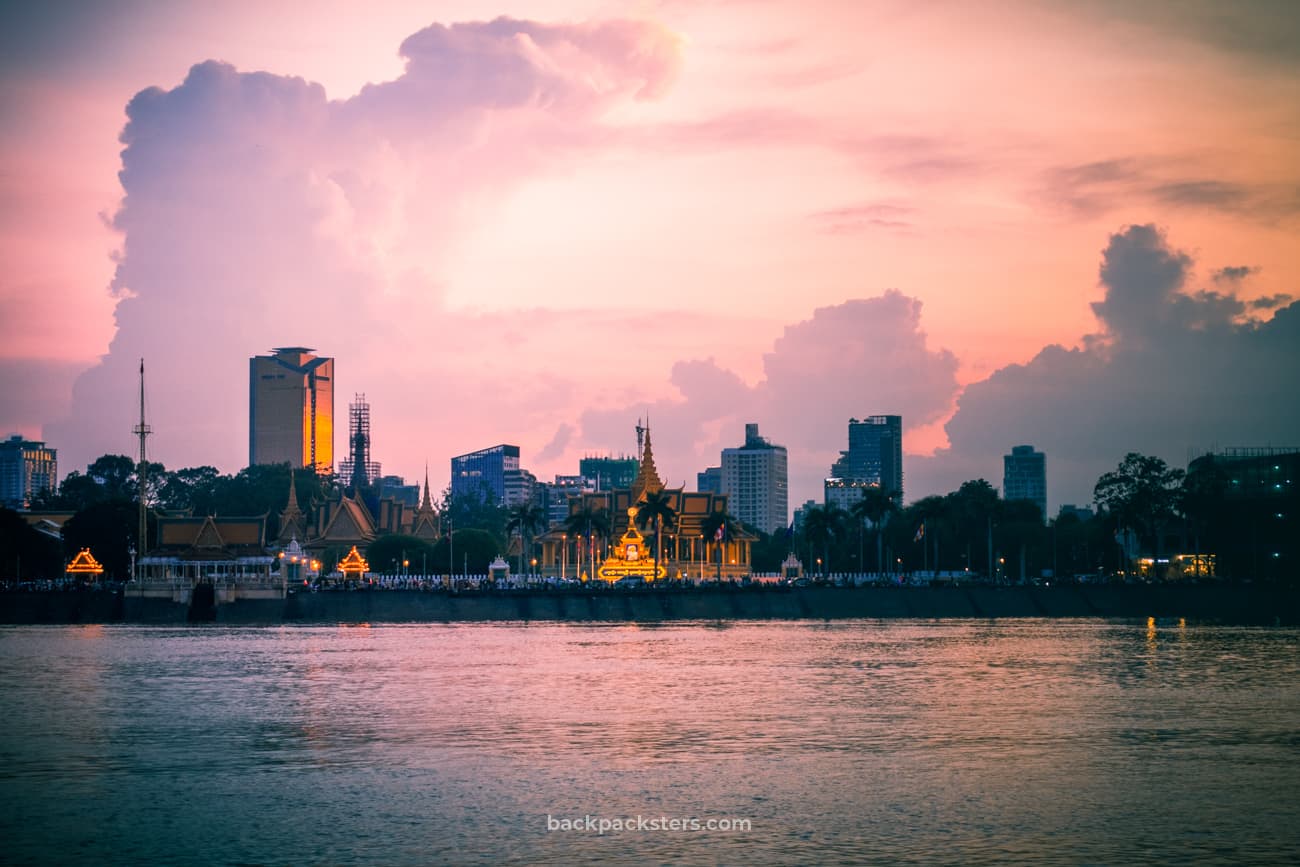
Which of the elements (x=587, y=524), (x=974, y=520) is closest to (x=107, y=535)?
(x=587, y=524)

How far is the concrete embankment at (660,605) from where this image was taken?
136m

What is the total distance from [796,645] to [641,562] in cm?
7534

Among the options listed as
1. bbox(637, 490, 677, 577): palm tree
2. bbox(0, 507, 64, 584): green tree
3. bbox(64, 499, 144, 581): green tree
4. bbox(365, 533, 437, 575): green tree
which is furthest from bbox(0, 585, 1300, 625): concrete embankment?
bbox(365, 533, 437, 575): green tree

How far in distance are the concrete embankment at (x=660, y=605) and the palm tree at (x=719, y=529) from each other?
761 inches

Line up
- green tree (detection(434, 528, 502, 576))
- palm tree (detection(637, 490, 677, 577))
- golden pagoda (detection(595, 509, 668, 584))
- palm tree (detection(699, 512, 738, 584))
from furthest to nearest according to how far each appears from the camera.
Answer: green tree (detection(434, 528, 502, 576)), golden pagoda (detection(595, 509, 668, 584)), palm tree (detection(637, 490, 677, 577)), palm tree (detection(699, 512, 738, 584))

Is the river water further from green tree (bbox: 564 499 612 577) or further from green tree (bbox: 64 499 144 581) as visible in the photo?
green tree (bbox: 564 499 612 577)

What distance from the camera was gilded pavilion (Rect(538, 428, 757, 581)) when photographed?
611 ft

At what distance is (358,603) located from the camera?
140 metres

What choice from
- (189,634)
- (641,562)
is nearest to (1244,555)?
(641,562)

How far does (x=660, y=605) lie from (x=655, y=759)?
93.7 metres

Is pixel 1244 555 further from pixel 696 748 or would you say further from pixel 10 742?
pixel 10 742

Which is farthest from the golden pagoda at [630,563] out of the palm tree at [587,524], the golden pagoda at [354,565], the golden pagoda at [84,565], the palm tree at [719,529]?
the golden pagoda at [84,565]

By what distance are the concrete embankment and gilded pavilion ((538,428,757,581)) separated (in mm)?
39509

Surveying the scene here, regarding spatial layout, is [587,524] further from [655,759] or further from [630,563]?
[655,759]
